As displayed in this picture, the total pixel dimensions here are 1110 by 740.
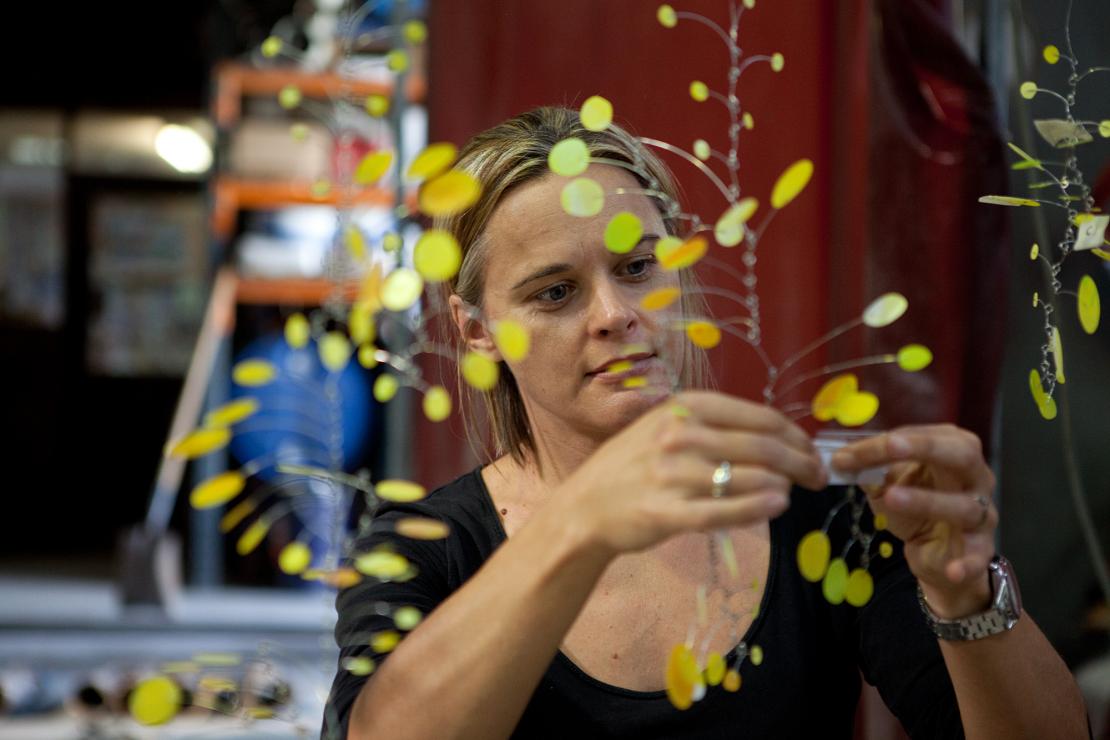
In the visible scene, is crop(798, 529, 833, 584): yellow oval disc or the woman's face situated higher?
the woman's face

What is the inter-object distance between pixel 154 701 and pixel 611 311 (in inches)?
16.1

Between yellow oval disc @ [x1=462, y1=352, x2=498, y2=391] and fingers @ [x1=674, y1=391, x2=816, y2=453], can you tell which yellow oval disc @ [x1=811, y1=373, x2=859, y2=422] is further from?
yellow oval disc @ [x1=462, y1=352, x2=498, y2=391]

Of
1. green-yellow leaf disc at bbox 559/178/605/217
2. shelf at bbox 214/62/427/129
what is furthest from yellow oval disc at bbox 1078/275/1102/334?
shelf at bbox 214/62/427/129

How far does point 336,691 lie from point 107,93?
4.96 m

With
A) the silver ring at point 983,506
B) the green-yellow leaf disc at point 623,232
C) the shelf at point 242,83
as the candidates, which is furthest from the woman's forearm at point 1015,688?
the shelf at point 242,83

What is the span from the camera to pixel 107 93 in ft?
17.1

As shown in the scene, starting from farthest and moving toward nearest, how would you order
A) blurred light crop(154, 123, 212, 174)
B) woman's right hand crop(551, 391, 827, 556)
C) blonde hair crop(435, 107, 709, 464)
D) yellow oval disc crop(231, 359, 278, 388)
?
blurred light crop(154, 123, 212, 174) → blonde hair crop(435, 107, 709, 464) → yellow oval disc crop(231, 359, 278, 388) → woman's right hand crop(551, 391, 827, 556)

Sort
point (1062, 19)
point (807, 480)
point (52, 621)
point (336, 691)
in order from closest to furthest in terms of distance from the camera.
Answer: point (807, 480)
point (336, 691)
point (1062, 19)
point (52, 621)

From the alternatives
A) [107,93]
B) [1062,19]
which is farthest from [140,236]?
[1062,19]

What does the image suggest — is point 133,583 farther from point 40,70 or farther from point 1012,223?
point 1012,223

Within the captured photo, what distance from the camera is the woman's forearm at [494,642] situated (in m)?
0.68

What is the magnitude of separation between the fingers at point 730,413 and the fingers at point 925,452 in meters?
0.07

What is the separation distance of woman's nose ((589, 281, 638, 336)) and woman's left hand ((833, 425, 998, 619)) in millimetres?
222

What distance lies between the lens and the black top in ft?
3.23
